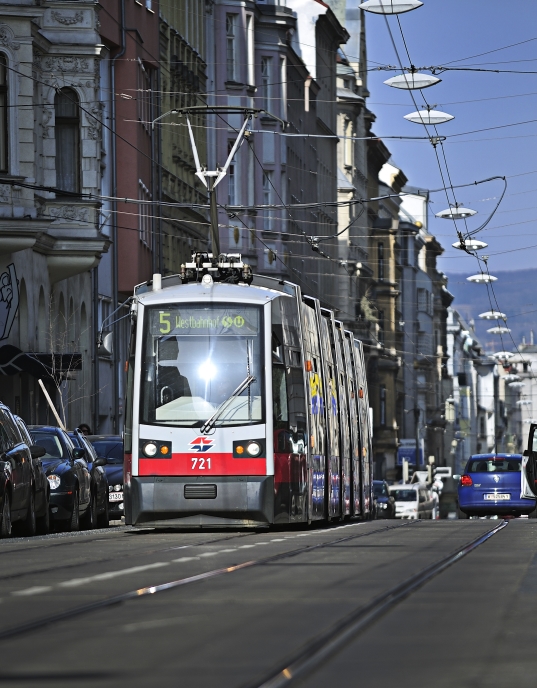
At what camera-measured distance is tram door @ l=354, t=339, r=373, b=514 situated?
33.9 metres

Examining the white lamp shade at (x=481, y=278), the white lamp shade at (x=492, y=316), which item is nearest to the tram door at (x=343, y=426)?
the white lamp shade at (x=481, y=278)

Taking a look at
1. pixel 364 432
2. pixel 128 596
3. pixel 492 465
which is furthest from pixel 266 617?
pixel 492 465

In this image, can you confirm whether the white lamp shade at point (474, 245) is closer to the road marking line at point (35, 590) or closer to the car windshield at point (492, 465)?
the car windshield at point (492, 465)

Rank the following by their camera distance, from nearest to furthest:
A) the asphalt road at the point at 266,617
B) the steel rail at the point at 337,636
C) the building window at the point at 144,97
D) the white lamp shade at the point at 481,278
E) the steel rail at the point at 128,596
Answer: the steel rail at the point at 337,636, the asphalt road at the point at 266,617, the steel rail at the point at 128,596, the building window at the point at 144,97, the white lamp shade at the point at 481,278

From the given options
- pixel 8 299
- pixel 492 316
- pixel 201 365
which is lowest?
pixel 201 365

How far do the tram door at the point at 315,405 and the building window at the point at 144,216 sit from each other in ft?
89.4

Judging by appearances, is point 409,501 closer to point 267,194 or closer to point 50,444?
point 267,194

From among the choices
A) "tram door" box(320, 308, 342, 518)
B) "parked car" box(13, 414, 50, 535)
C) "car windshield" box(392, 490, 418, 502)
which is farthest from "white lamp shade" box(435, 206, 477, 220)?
"parked car" box(13, 414, 50, 535)

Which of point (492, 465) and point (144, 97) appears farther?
point (144, 97)

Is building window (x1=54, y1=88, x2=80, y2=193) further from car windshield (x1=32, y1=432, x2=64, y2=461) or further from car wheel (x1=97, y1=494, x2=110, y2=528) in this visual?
car windshield (x1=32, y1=432, x2=64, y2=461)

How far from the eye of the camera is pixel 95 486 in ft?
95.1

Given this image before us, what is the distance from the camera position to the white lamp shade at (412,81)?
40.7 meters

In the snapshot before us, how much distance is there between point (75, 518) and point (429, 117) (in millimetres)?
20988

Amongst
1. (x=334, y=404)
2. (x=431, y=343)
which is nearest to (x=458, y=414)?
(x=431, y=343)
